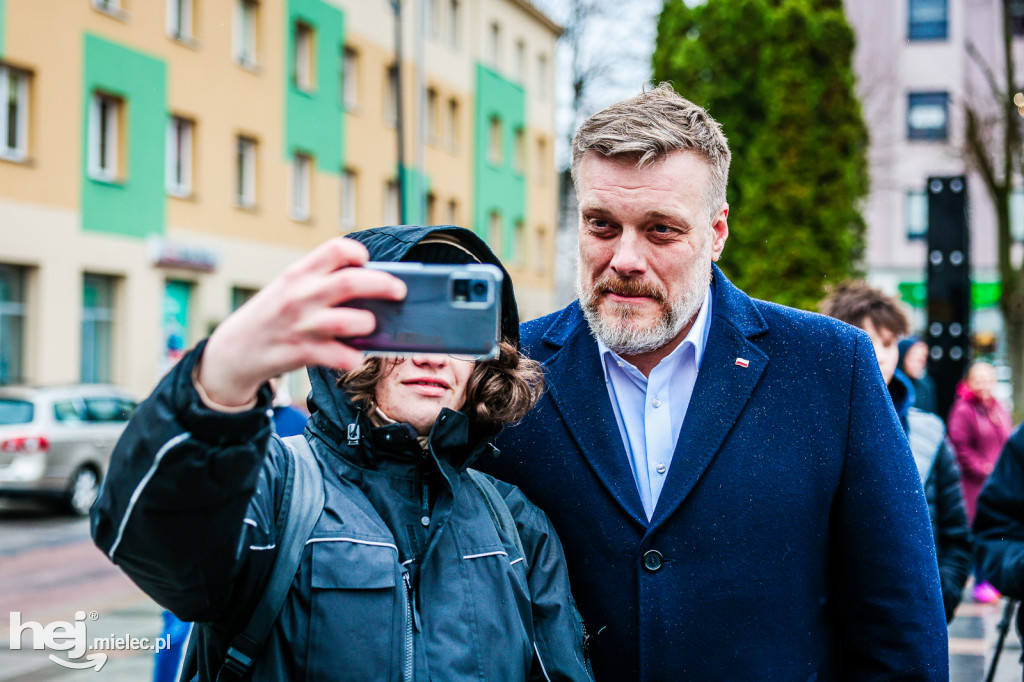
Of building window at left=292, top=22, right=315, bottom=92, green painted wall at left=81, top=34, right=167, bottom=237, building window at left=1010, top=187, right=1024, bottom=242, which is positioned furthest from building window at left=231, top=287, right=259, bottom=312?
building window at left=1010, top=187, right=1024, bottom=242

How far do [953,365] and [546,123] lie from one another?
102 feet

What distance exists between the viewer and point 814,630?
257 centimetres

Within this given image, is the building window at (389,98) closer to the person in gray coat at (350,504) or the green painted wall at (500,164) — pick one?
the green painted wall at (500,164)

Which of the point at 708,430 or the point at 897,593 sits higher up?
the point at 708,430

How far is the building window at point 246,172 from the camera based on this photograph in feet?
77.9

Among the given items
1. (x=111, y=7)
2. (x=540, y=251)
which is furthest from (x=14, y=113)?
(x=540, y=251)

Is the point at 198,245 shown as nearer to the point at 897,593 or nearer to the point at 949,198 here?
the point at 949,198

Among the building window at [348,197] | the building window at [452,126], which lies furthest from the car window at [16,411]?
the building window at [452,126]

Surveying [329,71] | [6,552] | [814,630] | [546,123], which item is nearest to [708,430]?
[814,630]

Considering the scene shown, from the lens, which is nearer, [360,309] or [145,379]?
[360,309]

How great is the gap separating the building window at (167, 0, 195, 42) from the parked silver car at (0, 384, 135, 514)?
9.03 metres

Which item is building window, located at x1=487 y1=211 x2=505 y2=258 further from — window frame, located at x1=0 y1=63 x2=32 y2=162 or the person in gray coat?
the person in gray coat

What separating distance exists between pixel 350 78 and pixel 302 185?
3.60 metres

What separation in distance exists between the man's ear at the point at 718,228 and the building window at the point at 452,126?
30.7 metres
